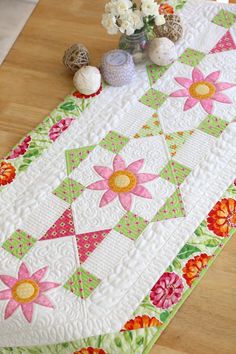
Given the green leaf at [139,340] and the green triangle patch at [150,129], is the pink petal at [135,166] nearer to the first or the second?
the green triangle patch at [150,129]

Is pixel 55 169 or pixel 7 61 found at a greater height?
pixel 7 61

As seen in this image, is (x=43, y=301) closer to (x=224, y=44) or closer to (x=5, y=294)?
(x=5, y=294)

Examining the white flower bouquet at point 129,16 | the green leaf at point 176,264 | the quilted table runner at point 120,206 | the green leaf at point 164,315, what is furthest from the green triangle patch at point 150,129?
the green leaf at point 164,315

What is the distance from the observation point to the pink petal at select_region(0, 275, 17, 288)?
1.16 m

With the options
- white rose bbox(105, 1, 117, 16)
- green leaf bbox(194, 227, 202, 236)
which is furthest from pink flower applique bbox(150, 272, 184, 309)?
white rose bbox(105, 1, 117, 16)

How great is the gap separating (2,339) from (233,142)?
0.66 m

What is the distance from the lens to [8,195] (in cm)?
129

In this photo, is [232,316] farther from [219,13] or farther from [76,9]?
[76,9]

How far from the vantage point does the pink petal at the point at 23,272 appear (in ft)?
3.83

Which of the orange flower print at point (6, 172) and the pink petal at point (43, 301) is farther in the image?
the orange flower print at point (6, 172)

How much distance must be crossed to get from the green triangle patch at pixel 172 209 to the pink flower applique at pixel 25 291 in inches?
10.2

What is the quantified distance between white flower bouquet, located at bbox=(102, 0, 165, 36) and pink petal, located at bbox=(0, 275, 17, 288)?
623 millimetres

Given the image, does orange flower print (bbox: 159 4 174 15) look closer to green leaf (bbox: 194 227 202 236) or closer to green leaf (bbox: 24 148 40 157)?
green leaf (bbox: 24 148 40 157)

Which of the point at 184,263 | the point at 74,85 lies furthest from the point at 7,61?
the point at 184,263
